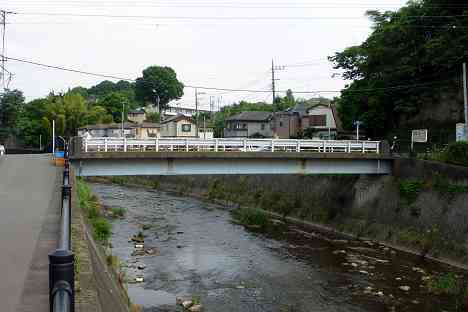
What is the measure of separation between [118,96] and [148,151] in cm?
6563

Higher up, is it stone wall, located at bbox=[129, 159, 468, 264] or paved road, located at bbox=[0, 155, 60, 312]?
paved road, located at bbox=[0, 155, 60, 312]

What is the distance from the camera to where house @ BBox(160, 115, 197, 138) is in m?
62.5

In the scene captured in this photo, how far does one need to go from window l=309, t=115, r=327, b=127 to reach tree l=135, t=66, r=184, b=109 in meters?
52.8

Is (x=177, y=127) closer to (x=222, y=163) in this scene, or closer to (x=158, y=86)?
(x=158, y=86)

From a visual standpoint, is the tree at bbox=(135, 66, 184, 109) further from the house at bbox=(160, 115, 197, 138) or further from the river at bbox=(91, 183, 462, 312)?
the river at bbox=(91, 183, 462, 312)

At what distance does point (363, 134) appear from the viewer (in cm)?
3897

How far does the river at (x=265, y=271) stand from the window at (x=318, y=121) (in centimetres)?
2373

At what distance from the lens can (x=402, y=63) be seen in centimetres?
3173

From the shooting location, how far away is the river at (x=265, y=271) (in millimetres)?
15883

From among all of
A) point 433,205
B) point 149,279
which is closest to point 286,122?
point 433,205

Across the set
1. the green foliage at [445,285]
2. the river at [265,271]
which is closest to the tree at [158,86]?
the river at [265,271]

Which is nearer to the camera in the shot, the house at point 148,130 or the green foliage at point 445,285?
the green foliage at point 445,285

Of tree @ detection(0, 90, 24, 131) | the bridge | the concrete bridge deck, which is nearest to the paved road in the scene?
the bridge

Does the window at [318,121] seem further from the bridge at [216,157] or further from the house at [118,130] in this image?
the bridge at [216,157]
